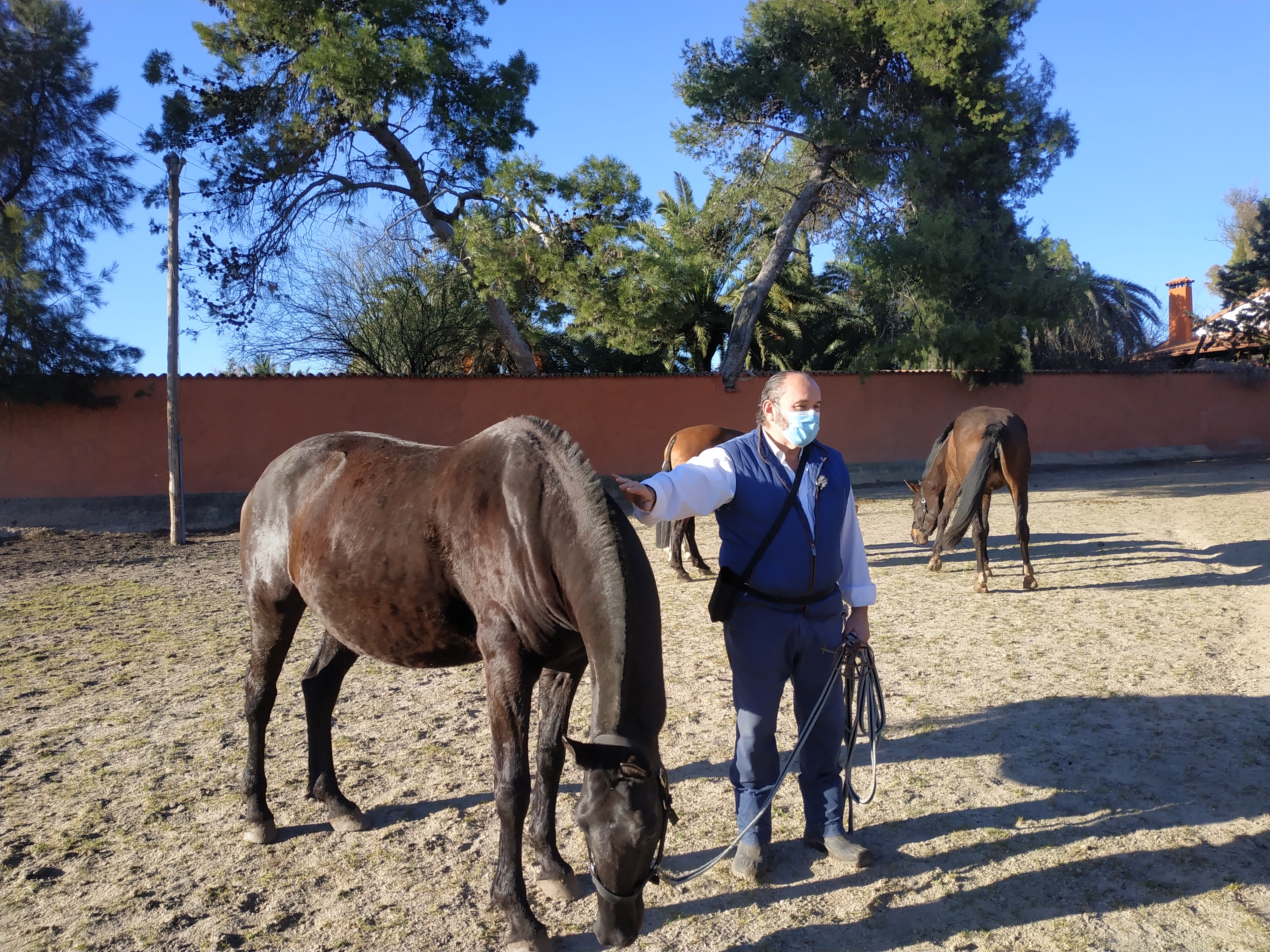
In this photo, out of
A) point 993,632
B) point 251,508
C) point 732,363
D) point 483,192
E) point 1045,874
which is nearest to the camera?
point 1045,874

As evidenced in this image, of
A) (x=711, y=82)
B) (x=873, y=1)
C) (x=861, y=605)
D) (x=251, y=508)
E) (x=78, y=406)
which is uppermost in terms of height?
(x=873, y=1)

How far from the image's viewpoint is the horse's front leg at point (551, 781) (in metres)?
2.90

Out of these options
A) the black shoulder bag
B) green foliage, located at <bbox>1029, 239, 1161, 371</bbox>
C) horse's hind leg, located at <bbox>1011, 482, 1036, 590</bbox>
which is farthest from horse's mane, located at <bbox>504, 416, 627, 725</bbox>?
green foliage, located at <bbox>1029, 239, 1161, 371</bbox>

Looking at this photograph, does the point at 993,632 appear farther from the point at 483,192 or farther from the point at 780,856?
the point at 483,192

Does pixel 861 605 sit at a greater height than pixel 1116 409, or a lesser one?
lesser

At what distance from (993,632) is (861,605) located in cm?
346

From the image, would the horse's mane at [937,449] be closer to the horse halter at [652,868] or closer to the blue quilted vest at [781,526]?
the blue quilted vest at [781,526]

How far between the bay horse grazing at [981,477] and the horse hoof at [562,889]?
5476 millimetres

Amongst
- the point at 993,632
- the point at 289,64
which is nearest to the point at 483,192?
the point at 289,64

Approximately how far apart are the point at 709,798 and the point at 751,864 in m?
0.64

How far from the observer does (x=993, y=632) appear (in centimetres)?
605

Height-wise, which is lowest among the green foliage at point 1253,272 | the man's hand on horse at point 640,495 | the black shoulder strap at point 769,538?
the black shoulder strap at point 769,538

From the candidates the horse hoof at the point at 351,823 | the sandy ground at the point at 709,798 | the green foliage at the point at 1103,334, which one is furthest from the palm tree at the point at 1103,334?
the horse hoof at the point at 351,823

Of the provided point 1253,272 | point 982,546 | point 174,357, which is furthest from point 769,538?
point 1253,272
